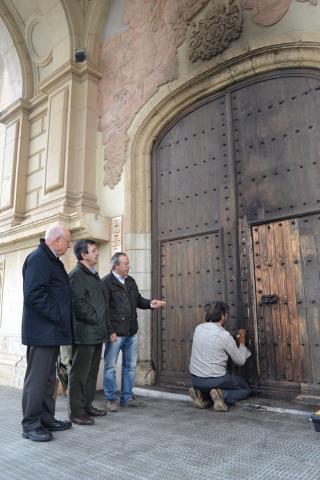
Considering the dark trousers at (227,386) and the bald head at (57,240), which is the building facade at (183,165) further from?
the bald head at (57,240)

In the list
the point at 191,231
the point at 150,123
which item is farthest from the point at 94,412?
the point at 150,123

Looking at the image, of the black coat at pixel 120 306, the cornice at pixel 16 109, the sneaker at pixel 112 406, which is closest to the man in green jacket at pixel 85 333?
the sneaker at pixel 112 406

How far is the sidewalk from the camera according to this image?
240cm

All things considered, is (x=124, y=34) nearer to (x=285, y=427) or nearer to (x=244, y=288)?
(x=244, y=288)

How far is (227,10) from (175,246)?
322 centimetres

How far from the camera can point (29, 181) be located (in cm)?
747

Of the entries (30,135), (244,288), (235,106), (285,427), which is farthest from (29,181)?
(285,427)

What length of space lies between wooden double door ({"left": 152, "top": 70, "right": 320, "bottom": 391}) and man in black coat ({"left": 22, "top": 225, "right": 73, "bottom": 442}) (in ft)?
6.85

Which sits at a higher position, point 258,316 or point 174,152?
point 174,152

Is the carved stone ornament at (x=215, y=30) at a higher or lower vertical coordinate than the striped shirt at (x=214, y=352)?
higher

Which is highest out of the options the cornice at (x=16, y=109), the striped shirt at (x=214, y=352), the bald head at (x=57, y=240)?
the cornice at (x=16, y=109)

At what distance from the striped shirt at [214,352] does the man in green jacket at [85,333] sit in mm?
986

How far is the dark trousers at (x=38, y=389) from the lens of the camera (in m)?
3.16

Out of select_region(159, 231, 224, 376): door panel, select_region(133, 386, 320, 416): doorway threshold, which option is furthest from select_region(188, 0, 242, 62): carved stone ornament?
select_region(133, 386, 320, 416): doorway threshold
